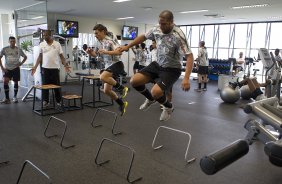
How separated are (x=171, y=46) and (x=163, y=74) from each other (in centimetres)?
32

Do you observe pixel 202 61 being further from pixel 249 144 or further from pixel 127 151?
pixel 249 144

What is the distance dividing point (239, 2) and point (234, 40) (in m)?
6.49

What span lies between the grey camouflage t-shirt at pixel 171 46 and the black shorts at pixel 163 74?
0.17ft

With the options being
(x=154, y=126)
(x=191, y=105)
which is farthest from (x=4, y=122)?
(x=191, y=105)

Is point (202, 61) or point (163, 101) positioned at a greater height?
point (202, 61)

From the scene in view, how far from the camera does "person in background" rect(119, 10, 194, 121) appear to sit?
2.65 meters

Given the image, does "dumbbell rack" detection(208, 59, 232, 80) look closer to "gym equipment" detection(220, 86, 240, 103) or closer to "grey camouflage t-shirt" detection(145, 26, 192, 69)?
"gym equipment" detection(220, 86, 240, 103)

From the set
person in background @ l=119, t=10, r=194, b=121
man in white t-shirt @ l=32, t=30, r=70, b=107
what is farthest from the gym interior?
person in background @ l=119, t=10, r=194, b=121

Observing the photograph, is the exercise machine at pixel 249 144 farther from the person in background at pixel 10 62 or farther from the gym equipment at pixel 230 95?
the person in background at pixel 10 62

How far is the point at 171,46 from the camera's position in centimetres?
274

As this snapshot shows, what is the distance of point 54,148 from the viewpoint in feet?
11.8

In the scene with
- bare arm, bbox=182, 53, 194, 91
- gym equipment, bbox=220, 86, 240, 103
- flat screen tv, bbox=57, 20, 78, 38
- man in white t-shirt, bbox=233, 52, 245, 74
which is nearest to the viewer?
bare arm, bbox=182, 53, 194, 91

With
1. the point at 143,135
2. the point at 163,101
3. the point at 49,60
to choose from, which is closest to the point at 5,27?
the point at 49,60

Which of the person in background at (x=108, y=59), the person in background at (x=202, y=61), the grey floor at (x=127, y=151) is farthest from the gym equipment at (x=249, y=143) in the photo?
the person in background at (x=202, y=61)
